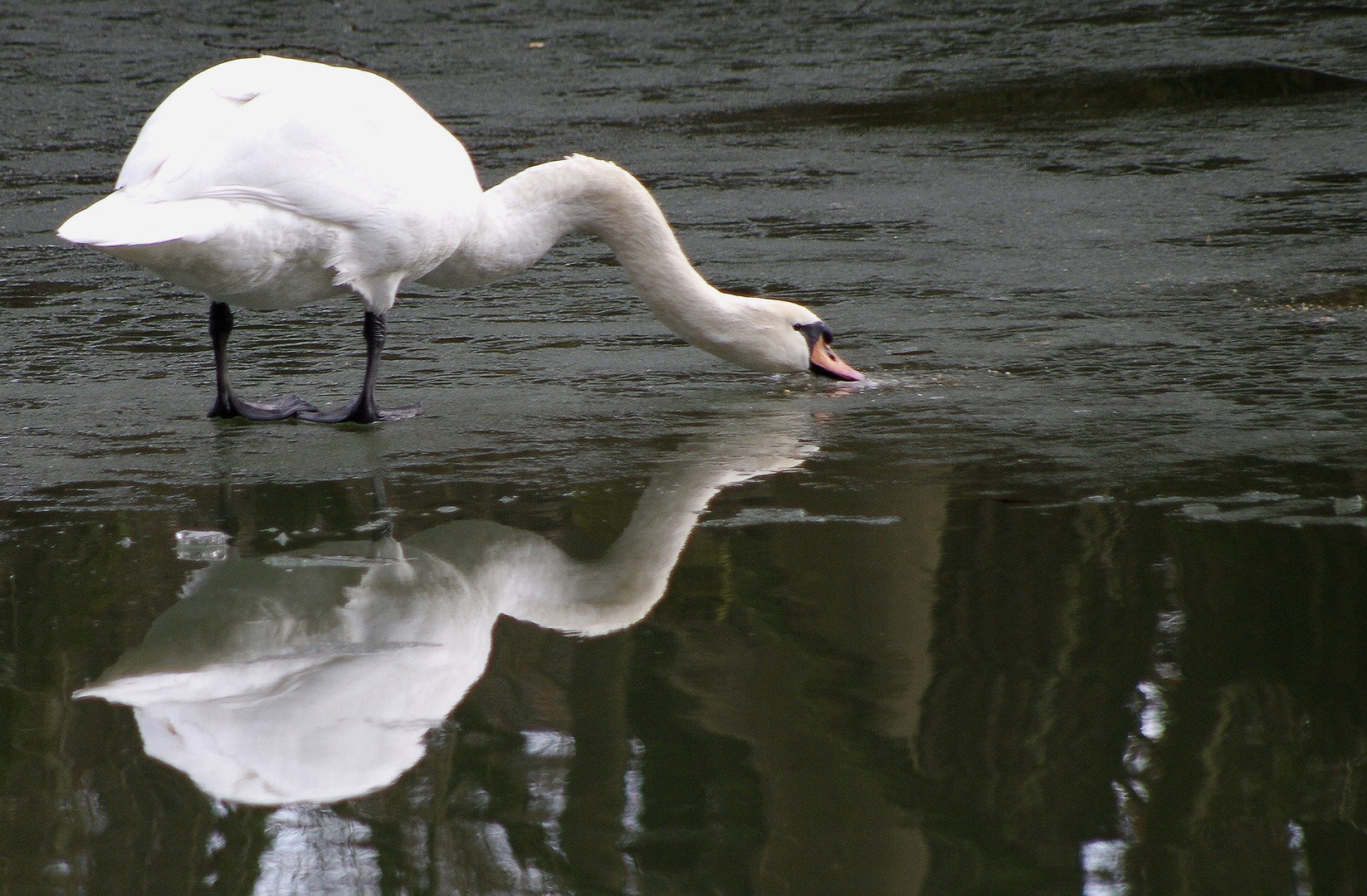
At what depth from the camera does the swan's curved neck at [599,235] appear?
4895 millimetres

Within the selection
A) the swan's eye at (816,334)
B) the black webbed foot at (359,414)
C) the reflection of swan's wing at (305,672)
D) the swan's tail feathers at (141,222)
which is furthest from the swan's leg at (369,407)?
the swan's eye at (816,334)

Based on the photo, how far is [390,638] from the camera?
2713 millimetres

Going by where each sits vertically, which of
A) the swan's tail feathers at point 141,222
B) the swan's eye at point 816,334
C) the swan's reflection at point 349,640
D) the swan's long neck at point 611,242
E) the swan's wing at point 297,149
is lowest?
the swan's reflection at point 349,640

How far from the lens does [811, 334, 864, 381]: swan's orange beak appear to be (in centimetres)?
480

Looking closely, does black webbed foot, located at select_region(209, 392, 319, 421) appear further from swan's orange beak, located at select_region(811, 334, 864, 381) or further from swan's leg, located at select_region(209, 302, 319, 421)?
swan's orange beak, located at select_region(811, 334, 864, 381)

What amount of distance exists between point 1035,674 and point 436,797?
3.48ft

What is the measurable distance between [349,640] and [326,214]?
177 centimetres

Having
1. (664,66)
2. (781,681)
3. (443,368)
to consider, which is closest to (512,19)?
(664,66)

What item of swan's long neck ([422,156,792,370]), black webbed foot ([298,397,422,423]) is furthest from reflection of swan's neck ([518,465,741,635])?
swan's long neck ([422,156,792,370])

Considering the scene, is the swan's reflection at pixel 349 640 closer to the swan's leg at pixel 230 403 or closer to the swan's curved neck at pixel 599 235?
the swan's leg at pixel 230 403

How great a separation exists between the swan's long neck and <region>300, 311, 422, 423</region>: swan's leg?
43 centimetres

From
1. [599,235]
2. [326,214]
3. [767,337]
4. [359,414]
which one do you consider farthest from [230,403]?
[767,337]

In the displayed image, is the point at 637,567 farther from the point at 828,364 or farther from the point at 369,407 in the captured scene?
the point at 828,364

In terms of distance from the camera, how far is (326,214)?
409 centimetres
